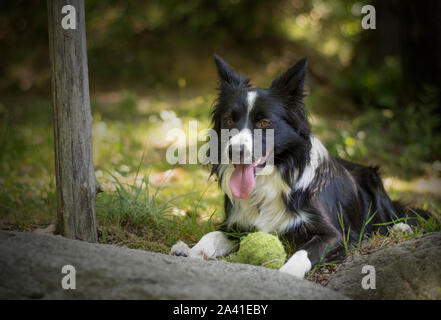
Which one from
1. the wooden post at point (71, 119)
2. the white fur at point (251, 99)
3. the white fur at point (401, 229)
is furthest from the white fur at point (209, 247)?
the white fur at point (401, 229)

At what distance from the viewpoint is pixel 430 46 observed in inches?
280

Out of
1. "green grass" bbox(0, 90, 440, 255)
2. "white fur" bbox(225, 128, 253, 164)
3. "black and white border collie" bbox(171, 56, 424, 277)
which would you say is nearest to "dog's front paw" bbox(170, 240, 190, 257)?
"black and white border collie" bbox(171, 56, 424, 277)

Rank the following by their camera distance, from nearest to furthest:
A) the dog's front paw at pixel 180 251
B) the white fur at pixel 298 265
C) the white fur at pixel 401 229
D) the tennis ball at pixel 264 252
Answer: the white fur at pixel 298 265, the tennis ball at pixel 264 252, the dog's front paw at pixel 180 251, the white fur at pixel 401 229

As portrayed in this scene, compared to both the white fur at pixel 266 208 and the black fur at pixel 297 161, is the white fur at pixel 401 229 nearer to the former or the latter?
the black fur at pixel 297 161

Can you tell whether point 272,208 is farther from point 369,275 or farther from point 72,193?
point 72,193

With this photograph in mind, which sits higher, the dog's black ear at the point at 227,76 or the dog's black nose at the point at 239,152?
the dog's black ear at the point at 227,76

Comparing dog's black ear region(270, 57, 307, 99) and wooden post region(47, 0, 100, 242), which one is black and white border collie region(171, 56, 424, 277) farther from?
wooden post region(47, 0, 100, 242)

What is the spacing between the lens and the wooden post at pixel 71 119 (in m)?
2.95

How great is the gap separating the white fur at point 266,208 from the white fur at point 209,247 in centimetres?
20

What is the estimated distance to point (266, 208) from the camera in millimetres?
3607

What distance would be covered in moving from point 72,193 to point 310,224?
184 centimetres

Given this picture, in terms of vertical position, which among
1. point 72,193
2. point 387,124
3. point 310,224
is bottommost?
point 310,224

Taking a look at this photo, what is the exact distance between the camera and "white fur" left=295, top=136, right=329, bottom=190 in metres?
3.52
